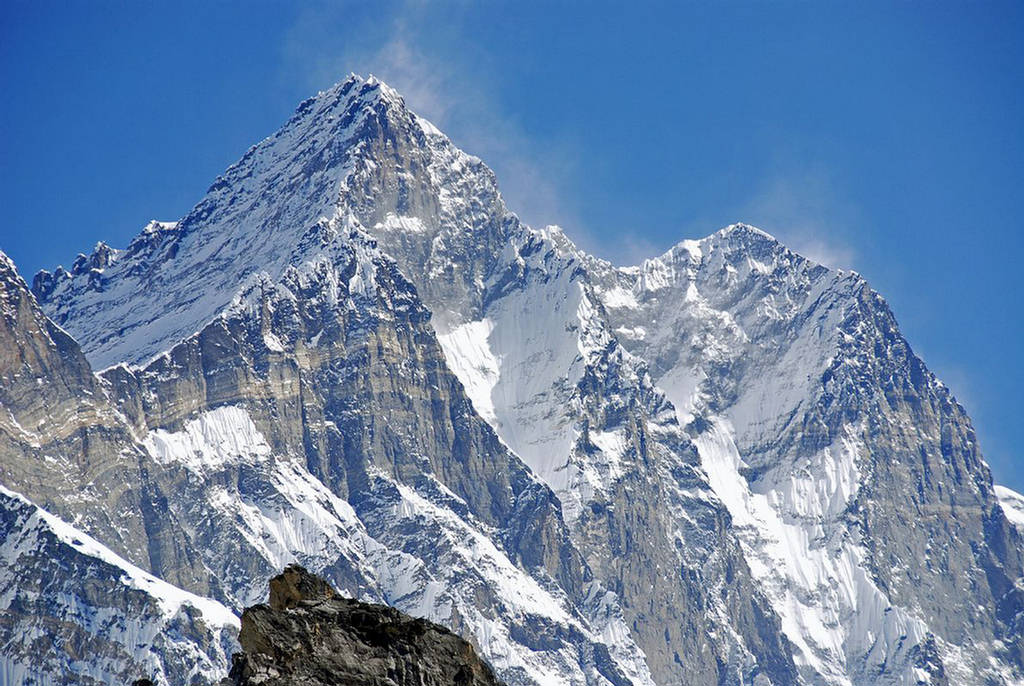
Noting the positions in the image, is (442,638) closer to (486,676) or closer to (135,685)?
(486,676)

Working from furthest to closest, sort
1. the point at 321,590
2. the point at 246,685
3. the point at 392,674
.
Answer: the point at 321,590, the point at 392,674, the point at 246,685

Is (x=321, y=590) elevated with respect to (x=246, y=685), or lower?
elevated

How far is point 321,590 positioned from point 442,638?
13.6ft

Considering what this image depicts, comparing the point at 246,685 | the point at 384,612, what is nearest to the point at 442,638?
the point at 384,612

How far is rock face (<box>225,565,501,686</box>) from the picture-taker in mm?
52125

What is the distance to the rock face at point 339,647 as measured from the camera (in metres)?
52.1

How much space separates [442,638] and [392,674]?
235 centimetres

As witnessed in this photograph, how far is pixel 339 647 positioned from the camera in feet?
175

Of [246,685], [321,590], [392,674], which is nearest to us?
[246,685]

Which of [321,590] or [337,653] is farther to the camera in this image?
[321,590]

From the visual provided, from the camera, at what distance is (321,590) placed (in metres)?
58.1

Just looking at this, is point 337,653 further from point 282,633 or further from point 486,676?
point 486,676

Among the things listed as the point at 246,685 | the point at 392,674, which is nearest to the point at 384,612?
the point at 392,674

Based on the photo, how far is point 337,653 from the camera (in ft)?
174
